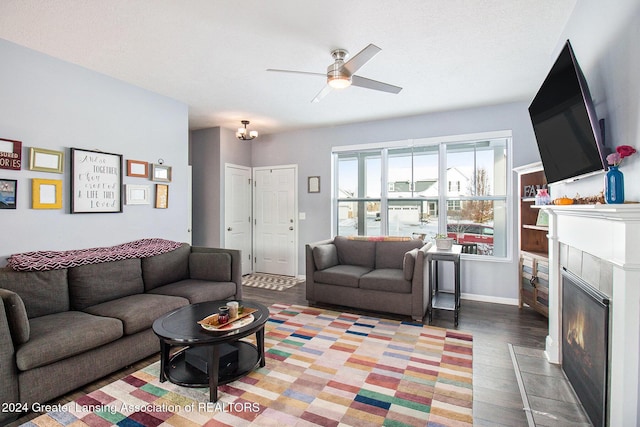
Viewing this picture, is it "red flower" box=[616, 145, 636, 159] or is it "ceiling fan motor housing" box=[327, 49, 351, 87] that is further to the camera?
"ceiling fan motor housing" box=[327, 49, 351, 87]

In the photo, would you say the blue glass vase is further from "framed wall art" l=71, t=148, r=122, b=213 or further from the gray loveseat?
"framed wall art" l=71, t=148, r=122, b=213

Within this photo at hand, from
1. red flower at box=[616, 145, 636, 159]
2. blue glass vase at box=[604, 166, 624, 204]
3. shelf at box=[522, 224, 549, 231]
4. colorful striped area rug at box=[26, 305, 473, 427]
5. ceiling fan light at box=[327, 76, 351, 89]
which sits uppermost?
ceiling fan light at box=[327, 76, 351, 89]

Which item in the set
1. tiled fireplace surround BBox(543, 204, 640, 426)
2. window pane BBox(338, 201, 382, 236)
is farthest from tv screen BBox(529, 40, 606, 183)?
window pane BBox(338, 201, 382, 236)

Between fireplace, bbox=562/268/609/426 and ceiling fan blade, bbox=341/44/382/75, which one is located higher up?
ceiling fan blade, bbox=341/44/382/75

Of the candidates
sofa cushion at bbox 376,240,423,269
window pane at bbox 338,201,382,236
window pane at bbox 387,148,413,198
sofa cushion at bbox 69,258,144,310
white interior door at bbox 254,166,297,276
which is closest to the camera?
sofa cushion at bbox 69,258,144,310

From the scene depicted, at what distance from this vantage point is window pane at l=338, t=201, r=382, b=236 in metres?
5.32

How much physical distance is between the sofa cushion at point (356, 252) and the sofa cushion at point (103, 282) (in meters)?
2.53

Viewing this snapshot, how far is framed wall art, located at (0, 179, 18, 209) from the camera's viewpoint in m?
2.66

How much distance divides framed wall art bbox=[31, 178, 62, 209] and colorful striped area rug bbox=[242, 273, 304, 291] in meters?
2.89

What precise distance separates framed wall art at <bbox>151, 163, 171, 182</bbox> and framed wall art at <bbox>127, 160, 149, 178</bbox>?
0.26 ft

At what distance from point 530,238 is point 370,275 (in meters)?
2.05

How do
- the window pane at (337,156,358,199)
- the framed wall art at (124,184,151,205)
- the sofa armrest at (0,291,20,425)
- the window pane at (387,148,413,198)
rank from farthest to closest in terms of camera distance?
the window pane at (337,156,358,199)
the window pane at (387,148,413,198)
the framed wall art at (124,184,151,205)
the sofa armrest at (0,291,20,425)

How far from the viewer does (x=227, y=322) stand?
2.29 meters

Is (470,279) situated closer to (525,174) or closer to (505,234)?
(505,234)
